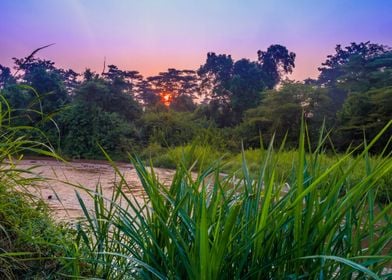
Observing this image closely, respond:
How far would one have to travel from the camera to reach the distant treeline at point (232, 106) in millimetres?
10430

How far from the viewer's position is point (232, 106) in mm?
16188

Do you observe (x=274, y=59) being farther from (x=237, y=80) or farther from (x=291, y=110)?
(x=291, y=110)

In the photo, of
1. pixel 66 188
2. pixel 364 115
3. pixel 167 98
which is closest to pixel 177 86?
pixel 167 98

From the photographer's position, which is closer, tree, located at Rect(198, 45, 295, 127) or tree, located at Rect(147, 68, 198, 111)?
tree, located at Rect(198, 45, 295, 127)

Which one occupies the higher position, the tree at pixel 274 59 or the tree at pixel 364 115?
the tree at pixel 274 59

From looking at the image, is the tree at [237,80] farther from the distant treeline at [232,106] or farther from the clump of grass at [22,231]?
the clump of grass at [22,231]

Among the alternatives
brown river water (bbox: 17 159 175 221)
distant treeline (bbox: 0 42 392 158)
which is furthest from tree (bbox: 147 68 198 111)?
brown river water (bbox: 17 159 175 221)

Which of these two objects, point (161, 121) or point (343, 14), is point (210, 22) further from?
point (161, 121)

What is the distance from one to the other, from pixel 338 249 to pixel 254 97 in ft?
52.0

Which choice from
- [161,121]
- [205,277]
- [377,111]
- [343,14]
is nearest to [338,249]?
[205,277]

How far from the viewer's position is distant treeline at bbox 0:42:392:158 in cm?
1043

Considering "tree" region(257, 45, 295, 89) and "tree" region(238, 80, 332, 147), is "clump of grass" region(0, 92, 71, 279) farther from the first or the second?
"tree" region(257, 45, 295, 89)

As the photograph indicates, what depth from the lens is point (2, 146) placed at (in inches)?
30.7

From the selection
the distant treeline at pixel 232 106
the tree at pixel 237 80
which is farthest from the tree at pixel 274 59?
the distant treeline at pixel 232 106
